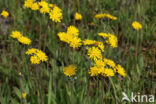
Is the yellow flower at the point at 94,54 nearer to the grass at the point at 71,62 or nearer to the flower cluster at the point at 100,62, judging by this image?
the flower cluster at the point at 100,62

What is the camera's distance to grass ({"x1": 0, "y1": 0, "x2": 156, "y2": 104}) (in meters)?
1.85

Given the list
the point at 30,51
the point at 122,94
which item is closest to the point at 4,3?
the point at 30,51

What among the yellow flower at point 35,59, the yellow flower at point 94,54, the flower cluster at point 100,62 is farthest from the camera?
the yellow flower at point 35,59

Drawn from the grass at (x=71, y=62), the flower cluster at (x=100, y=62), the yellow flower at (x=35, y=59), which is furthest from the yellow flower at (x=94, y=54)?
the yellow flower at (x=35, y=59)

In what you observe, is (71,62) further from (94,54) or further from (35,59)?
(94,54)

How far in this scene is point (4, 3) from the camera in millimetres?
3420

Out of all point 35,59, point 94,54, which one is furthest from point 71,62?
point 94,54

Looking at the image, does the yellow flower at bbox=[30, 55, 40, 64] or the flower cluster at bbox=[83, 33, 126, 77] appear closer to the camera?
the flower cluster at bbox=[83, 33, 126, 77]

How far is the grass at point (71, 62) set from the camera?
1.85 meters

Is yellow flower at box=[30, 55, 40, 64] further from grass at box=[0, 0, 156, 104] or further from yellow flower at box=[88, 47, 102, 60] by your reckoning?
yellow flower at box=[88, 47, 102, 60]

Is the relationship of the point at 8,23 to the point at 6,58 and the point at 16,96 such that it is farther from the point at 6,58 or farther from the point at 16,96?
the point at 16,96

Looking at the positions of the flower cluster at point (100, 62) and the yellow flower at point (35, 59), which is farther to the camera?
the yellow flower at point (35, 59)

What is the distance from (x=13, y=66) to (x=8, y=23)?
41.5 inches

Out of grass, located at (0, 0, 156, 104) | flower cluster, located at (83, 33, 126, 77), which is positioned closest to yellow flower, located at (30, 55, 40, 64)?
grass, located at (0, 0, 156, 104)
